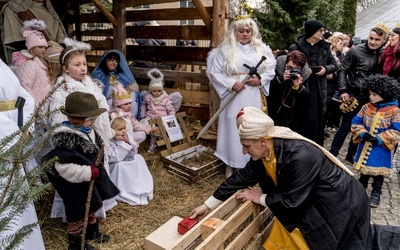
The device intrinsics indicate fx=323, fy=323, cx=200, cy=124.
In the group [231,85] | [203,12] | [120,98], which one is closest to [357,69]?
[231,85]

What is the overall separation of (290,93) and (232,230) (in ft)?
7.97

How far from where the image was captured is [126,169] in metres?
3.81

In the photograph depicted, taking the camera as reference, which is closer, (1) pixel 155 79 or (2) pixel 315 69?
(2) pixel 315 69

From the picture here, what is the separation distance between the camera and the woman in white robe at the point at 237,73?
418 centimetres

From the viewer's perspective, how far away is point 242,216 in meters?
2.50

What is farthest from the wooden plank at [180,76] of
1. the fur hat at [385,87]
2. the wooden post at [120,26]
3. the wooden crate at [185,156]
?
the fur hat at [385,87]

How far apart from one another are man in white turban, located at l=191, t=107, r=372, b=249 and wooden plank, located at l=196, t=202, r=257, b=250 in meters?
0.20

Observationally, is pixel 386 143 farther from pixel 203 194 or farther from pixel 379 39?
pixel 203 194

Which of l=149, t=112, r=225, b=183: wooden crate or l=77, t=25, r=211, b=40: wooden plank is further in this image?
l=77, t=25, r=211, b=40: wooden plank

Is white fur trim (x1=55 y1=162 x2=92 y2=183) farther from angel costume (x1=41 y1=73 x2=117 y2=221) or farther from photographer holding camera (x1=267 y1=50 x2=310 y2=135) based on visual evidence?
photographer holding camera (x1=267 y1=50 x2=310 y2=135)

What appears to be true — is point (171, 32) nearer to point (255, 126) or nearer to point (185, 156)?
point (185, 156)

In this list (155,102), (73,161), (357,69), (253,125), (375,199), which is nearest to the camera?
(253,125)

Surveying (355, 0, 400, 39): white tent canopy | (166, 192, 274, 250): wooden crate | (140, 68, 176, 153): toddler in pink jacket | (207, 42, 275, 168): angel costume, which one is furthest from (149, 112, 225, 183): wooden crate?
(355, 0, 400, 39): white tent canopy

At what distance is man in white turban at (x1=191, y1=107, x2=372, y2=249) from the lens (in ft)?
7.41
